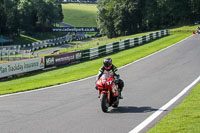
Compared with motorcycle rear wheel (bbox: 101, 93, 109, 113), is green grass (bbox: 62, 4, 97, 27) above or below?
above

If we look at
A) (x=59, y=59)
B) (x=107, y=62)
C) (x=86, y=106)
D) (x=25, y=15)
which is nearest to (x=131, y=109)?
(x=86, y=106)

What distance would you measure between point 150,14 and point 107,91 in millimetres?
72180

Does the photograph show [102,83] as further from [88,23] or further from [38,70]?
[88,23]

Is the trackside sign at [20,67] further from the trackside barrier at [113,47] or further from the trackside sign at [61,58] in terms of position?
the trackside barrier at [113,47]

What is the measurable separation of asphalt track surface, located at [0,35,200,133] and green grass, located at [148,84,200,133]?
1.21ft

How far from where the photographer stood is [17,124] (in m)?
9.32

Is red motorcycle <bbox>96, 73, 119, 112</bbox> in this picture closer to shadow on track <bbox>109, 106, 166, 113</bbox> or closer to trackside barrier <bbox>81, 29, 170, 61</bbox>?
shadow on track <bbox>109, 106, 166, 113</bbox>

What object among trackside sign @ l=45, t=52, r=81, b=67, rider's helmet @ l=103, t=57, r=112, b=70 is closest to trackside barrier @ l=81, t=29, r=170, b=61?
trackside sign @ l=45, t=52, r=81, b=67

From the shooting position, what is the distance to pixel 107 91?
36.0 feet

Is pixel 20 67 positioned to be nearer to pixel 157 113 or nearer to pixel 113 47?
pixel 113 47

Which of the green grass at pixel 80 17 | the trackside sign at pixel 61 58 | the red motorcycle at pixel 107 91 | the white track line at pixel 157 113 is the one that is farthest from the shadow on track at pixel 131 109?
the green grass at pixel 80 17

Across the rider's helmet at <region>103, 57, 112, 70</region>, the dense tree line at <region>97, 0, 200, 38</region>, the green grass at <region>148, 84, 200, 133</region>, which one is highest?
the dense tree line at <region>97, 0, 200, 38</region>

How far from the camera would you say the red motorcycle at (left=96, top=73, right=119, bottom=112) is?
10791mm

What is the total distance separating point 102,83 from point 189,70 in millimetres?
12092
